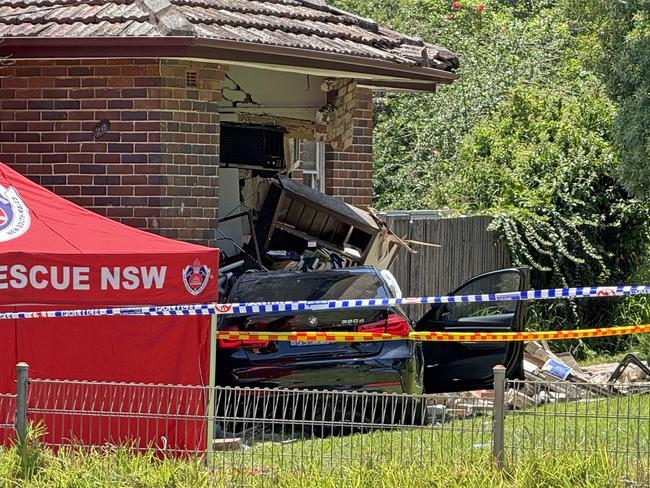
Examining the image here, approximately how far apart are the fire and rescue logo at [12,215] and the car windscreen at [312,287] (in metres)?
2.22

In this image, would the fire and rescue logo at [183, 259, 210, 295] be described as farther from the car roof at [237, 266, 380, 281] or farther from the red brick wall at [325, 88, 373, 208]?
the red brick wall at [325, 88, 373, 208]

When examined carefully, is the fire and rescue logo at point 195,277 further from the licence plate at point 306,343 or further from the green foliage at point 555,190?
the green foliage at point 555,190

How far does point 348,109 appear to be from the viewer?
14.1 meters

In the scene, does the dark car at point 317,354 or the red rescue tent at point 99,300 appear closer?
the red rescue tent at point 99,300

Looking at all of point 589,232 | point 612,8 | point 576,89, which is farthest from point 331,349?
point 576,89

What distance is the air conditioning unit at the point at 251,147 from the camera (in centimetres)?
1395

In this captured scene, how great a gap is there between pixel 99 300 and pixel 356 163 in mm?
6652

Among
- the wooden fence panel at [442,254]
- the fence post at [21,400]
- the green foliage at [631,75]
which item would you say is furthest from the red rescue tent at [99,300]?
the wooden fence panel at [442,254]

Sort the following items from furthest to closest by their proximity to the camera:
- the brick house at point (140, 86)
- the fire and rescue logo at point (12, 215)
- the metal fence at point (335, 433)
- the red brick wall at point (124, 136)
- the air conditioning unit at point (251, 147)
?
the air conditioning unit at point (251, 147) < the red brick wall at point (124, 136) < the brick house at point (140, 86) < the fire and rescue logo at point (12, 215) < the metal fence at point (335, 433)

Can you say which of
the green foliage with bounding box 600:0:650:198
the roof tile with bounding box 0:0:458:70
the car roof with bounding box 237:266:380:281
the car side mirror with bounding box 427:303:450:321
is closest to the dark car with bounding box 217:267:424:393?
the car roof with bounding box 237:266:380:281

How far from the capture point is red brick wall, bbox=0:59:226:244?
1183cm

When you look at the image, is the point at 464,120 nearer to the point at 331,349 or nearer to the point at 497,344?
the point at 497,344

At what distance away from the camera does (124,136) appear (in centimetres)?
1190

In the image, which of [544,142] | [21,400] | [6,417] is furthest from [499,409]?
[544,142]
